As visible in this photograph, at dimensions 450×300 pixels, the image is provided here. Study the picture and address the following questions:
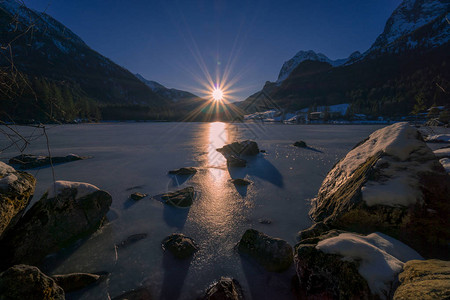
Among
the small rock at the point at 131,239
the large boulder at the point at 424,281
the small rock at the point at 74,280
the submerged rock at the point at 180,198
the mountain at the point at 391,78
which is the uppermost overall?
the mountain at the point at 391,78

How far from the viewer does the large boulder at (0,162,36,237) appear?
3.33 metres

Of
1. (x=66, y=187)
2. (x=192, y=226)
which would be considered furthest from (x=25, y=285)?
(x=192, y=226)

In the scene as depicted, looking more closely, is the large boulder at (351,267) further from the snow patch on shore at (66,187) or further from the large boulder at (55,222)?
the snow patch on shore at (66,187)

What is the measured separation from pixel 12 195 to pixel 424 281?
21.5ft

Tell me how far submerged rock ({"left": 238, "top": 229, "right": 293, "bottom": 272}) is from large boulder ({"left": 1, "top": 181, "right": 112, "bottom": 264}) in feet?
12.5

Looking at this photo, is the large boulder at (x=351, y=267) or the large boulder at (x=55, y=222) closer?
the large boulder at (x=351, y=267)

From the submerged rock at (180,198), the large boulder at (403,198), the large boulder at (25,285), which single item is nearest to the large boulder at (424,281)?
the large boulder at (403,198)

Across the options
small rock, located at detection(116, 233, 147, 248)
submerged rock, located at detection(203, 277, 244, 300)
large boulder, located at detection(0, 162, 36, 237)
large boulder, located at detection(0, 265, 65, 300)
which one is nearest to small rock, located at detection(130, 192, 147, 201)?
small rock, located at detection(116, 233, 147, 248)

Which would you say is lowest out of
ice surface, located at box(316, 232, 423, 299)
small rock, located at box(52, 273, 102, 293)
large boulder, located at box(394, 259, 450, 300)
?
small rock, located at box(52, 273, 102, 293)

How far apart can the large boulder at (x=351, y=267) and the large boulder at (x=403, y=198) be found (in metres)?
0.40

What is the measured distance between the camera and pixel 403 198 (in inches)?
135

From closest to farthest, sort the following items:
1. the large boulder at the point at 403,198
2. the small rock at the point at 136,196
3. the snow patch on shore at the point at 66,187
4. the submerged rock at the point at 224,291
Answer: the submerged rock at the point at 224,291, the large boulder at the point at 403,198, the snow patch on shore at the point at 66,187, the small rock at the point at 136,196

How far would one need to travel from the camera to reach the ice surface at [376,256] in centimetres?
224

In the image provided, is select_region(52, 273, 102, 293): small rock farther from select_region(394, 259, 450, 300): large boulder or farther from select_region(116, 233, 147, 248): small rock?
select_region(394, 259, 450, 300): large boulder
